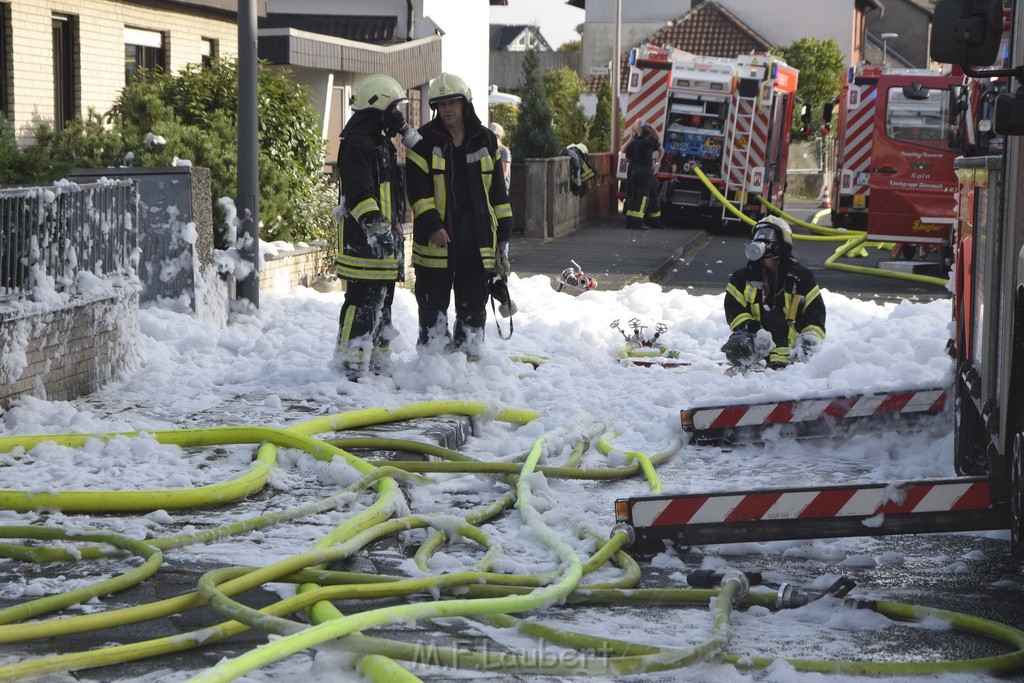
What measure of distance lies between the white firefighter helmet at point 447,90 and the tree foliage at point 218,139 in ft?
11.6

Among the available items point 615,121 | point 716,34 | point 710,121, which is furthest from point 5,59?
point 716,34

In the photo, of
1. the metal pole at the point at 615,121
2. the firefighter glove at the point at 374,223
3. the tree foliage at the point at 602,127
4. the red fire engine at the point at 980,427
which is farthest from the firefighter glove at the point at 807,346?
the tree foliage at the point at 602,127

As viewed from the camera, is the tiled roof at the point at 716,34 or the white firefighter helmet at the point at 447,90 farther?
the tiled roof at the point at 716,34

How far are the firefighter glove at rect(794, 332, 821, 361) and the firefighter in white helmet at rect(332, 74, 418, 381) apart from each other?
2726 millimetres

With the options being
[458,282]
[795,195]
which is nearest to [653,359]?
[458,282]

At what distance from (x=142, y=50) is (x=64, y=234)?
9.64 m

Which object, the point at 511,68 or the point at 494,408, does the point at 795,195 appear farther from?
the point at 511,68

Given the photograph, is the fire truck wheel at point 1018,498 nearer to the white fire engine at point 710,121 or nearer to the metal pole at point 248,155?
the metal pole at point 248,155

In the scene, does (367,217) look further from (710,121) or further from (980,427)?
(710,121)

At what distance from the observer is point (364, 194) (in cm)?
780

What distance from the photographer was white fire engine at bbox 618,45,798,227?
78.4ft

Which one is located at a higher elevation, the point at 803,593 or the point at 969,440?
the point at 969,440

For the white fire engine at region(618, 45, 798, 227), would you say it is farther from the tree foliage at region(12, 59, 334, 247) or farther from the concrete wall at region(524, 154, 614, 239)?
the tree foliage at region(12, 59, 334, 247)

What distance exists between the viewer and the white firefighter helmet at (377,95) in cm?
793
